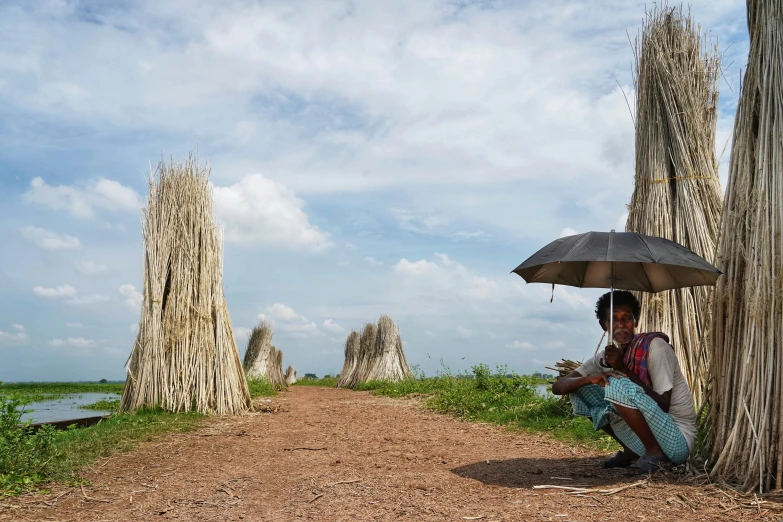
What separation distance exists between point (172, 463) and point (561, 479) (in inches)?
115

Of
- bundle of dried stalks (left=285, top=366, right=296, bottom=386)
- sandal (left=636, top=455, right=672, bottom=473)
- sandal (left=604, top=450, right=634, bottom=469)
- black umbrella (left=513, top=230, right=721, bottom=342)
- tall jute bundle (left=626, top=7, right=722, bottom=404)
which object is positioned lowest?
bundle of dried stalks (left=285, top=366, right=296, bottom=386)

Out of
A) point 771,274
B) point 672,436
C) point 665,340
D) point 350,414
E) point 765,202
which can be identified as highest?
point 765,202

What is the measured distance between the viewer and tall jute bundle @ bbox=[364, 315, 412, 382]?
16.8 m

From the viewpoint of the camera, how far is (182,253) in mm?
8211

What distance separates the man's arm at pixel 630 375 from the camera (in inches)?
155

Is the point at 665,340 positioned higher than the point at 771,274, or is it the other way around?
the point at 771,274

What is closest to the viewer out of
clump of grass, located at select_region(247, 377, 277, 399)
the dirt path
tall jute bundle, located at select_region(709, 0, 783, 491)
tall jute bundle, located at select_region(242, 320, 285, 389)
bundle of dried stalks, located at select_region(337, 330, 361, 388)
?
the dirt path

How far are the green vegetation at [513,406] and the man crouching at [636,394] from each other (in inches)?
55.5

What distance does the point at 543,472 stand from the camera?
4375 millimetres

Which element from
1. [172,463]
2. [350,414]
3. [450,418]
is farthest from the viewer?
[350,414]

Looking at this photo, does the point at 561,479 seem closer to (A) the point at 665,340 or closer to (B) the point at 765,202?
(A) the point at 665,340

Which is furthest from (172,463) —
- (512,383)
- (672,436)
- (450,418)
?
(512,383)

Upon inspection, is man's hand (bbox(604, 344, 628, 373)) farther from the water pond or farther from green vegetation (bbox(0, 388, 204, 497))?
the water pond

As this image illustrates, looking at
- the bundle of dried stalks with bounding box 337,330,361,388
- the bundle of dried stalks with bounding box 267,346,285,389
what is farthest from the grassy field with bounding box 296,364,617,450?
the bundle of dried stalks with bounding box 337,330,361,388
